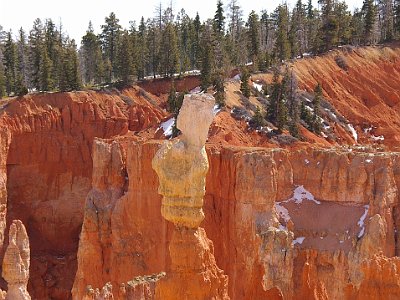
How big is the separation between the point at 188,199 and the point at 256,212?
66.4 feet

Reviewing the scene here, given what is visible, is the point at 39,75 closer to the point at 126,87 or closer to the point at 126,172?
the point at 126,87

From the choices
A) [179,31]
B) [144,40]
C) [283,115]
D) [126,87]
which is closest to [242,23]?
[179,31]

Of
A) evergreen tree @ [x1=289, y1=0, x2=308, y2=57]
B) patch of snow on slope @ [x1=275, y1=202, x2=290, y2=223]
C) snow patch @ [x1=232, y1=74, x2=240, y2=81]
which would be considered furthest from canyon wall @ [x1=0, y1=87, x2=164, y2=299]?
evergreen tree @ [x1=289, y1=0, x2=308, y2=57]

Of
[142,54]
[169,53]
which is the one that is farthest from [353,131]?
[142,54]

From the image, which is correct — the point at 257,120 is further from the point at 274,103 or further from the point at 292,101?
the point at 292,101

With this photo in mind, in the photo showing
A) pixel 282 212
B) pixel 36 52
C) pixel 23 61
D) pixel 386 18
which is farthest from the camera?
pixel 386 18

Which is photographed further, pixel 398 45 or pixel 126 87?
pixel 398 45

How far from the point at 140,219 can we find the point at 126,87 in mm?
24627

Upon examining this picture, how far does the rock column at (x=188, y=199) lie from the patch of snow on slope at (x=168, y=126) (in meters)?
29.2

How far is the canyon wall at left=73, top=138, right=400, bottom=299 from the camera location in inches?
1310

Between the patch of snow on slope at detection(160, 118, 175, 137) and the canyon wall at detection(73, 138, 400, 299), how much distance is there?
19.5 ft

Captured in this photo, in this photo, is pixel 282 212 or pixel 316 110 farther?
pixel 316 110

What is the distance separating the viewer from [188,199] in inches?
531

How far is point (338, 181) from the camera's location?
3600 centimetres
